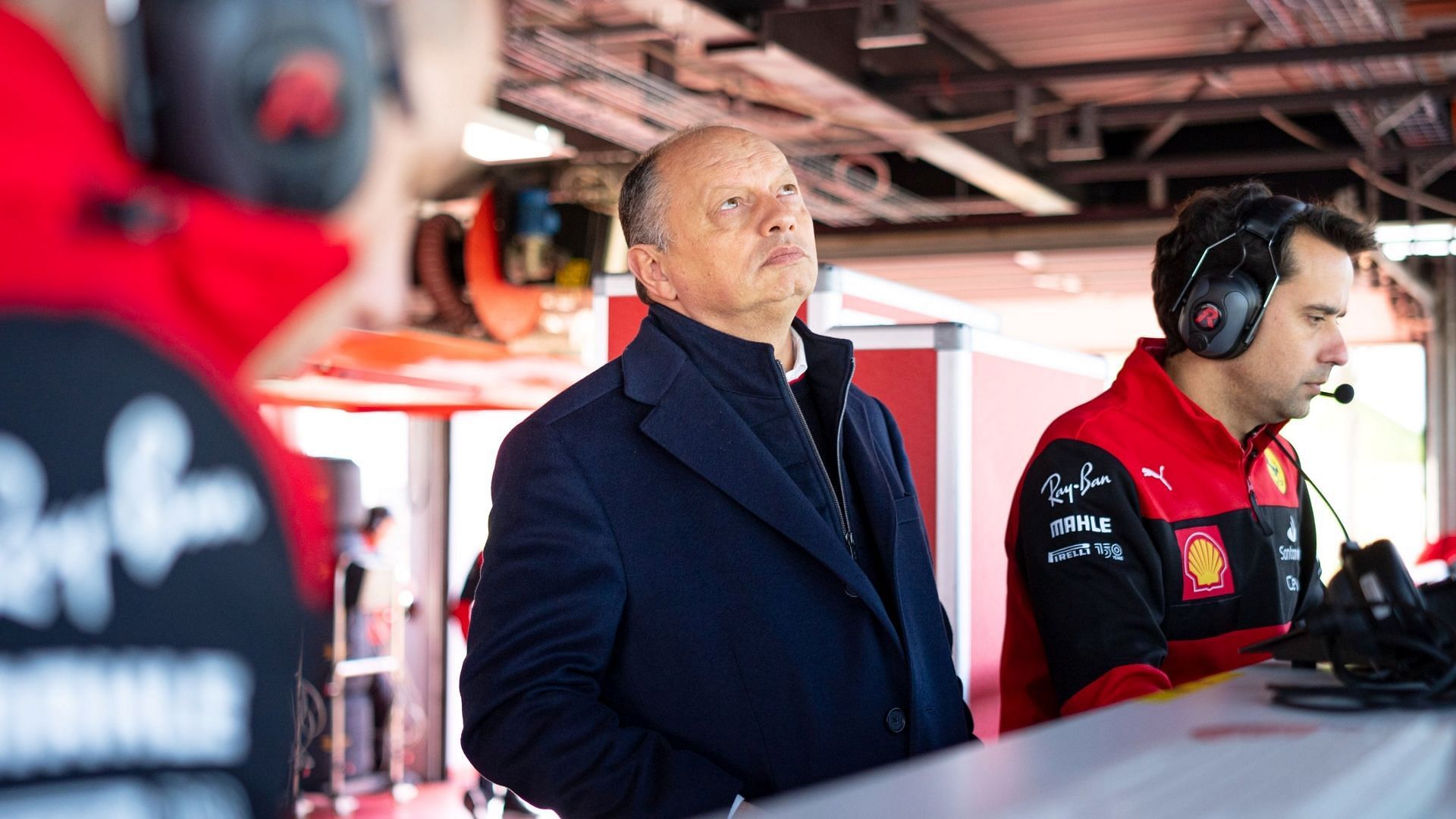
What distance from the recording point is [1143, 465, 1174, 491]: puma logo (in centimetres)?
187

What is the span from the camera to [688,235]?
176 centimetres

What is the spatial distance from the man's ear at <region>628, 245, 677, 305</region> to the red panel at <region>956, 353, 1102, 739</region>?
0.85 meters

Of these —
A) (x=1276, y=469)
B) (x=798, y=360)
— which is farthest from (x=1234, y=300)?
(x=798, y=360)

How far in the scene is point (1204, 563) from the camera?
188 cm

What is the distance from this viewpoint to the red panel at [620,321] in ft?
8.08

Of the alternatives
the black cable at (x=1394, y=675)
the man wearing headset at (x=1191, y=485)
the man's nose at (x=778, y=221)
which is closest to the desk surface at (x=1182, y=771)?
the black cable at (x=1394, y=675)

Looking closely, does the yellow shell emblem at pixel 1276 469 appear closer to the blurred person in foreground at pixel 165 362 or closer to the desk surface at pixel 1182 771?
the desk surface at pixel 1182 771

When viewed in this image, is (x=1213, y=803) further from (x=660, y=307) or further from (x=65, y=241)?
(x=660, y=307)

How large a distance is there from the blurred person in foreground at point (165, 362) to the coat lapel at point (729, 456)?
3.37 feet

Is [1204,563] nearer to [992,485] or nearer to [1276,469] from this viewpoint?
[1276,469]

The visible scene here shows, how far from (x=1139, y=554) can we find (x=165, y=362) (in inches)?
59.6

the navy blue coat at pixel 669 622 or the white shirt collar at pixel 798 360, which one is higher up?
the white shirt collar at pixel 798 360

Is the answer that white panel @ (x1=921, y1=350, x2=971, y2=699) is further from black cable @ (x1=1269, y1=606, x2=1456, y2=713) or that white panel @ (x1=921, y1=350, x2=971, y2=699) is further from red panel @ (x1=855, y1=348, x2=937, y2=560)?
black cable @ (x1=1269, y1=606, x2=1456, y2=713)

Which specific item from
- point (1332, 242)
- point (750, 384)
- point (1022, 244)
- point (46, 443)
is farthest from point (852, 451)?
point (1022, 244)
